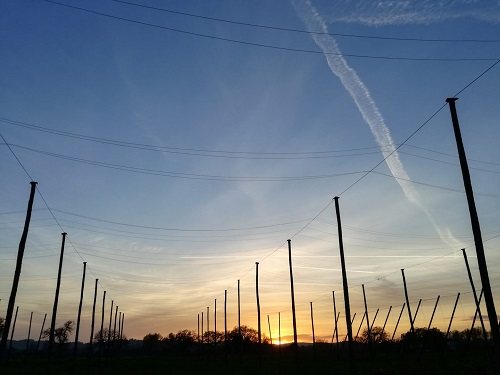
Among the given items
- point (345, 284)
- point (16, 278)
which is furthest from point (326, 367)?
point (16, 278)

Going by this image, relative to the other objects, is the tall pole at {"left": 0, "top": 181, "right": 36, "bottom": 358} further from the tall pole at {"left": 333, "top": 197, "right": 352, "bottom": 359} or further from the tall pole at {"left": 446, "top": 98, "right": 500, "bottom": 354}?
the tall pole at {"left": 446, "top": 98, "right": 500, "bottom": 354}

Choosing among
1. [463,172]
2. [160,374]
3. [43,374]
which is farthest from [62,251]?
[463,172]

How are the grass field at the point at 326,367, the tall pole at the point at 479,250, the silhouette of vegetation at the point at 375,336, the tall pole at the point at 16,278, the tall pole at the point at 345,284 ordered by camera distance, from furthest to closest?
the silhouette of vegetation at the point at 375,336 < the grass field at the point at 326,367 < the tall pole at the point at 345,284 < the tall pole at the point at 16,278 < the tall pole at the point at 479,250

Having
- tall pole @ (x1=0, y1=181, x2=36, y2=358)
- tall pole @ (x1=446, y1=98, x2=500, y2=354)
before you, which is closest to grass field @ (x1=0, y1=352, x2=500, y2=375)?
tall pole @ (x1=0, y1=181, x2=36, y2=358)

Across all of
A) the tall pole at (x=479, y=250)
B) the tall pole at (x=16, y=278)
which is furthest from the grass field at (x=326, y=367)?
the tall pole at (x=479, y=250)

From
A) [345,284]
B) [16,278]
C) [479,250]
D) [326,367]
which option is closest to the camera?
[479,250]

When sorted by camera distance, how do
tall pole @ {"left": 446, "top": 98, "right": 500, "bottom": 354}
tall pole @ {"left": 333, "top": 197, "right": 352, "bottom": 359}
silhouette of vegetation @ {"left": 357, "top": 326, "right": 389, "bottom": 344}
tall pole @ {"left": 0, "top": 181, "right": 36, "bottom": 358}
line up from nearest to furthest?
tall pole @ {"left": 446, "top": 98, "right": 500, "bottom": 354} → tall pole @ {"left": 0, "top": 181, "right": 36, "bottom": 358} → tall pole @ {"left": 333, "top": 197, "right": 352, "bottom": 359} → silhouette of vegetation @ {"left": 357, "top": 326, "right": 389, "bottom": 344}

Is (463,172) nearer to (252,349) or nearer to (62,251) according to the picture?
(62,251)

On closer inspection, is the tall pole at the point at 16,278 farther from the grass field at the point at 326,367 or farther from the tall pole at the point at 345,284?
the tall pole at the point at 345,284

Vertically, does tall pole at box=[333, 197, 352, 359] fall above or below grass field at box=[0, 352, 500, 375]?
above

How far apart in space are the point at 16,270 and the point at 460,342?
104 meters

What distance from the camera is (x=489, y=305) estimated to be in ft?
47.0

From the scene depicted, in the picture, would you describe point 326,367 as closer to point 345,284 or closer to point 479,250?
point 345,284

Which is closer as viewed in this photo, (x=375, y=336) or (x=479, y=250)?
(x=479, y=250)
